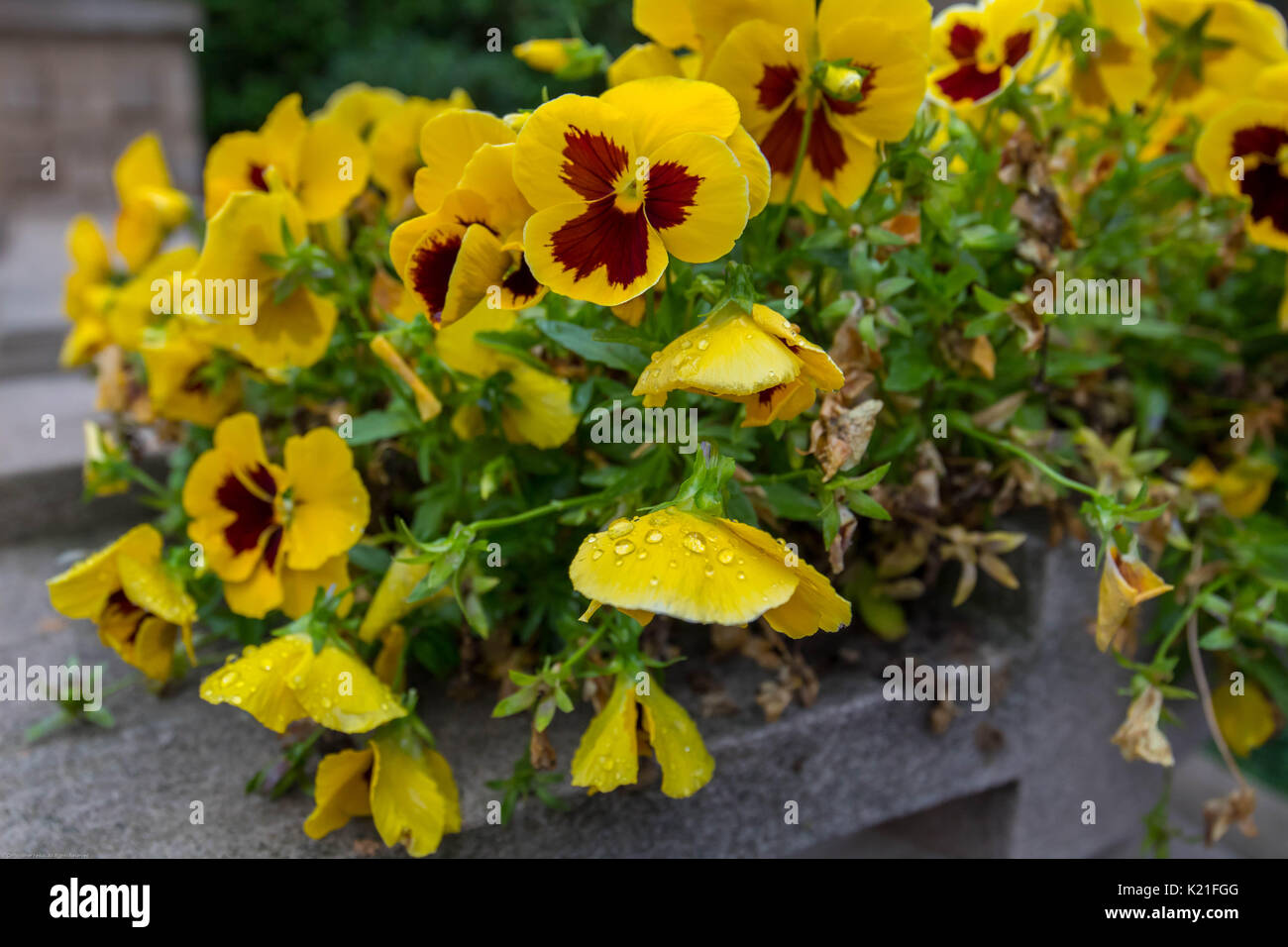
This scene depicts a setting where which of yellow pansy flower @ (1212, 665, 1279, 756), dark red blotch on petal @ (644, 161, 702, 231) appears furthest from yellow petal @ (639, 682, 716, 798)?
yellow pansy flower @ (1212, 665, 1279, 756)

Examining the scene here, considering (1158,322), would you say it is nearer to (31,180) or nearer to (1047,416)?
(1047,416)

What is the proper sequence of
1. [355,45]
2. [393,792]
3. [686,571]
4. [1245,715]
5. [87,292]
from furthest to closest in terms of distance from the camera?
[355,45], [87,292], [1245,715], [393,792], [686,571]

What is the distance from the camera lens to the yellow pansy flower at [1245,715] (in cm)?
120

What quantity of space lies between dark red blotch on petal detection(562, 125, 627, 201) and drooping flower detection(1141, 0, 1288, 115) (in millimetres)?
778

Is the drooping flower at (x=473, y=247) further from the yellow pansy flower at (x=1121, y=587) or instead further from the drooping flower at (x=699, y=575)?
the yellow pansy flower at (x=1121, y=587)

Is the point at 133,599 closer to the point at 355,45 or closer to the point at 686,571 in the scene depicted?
the point at 686,571

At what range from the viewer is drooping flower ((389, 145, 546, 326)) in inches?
28.5

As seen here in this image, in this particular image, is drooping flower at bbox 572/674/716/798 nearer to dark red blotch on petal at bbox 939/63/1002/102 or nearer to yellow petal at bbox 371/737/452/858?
yellow petal at bbox 371/737/452/858

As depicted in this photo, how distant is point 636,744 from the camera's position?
2.64 ft

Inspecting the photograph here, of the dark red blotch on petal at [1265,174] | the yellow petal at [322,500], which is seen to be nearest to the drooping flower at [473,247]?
the yellow petal at [322,500]

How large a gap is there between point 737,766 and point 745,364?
20.9 inches

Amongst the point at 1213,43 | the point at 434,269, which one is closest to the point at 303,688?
the point at 434,269

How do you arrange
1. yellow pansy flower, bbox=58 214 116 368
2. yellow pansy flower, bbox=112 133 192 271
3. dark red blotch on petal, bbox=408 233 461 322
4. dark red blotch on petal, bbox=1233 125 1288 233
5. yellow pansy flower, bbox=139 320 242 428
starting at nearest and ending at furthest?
dark red blotch on petal, bbox=408 233 461 322 → dark red blotch on petal, bbox=1233 125 1288 233 → yellow pansy flower, bbox=139 320 242 428 → yellow pansy flower, bbox=112 133 192 271 → yellow pansy flower, bbox=58 214 116 368
